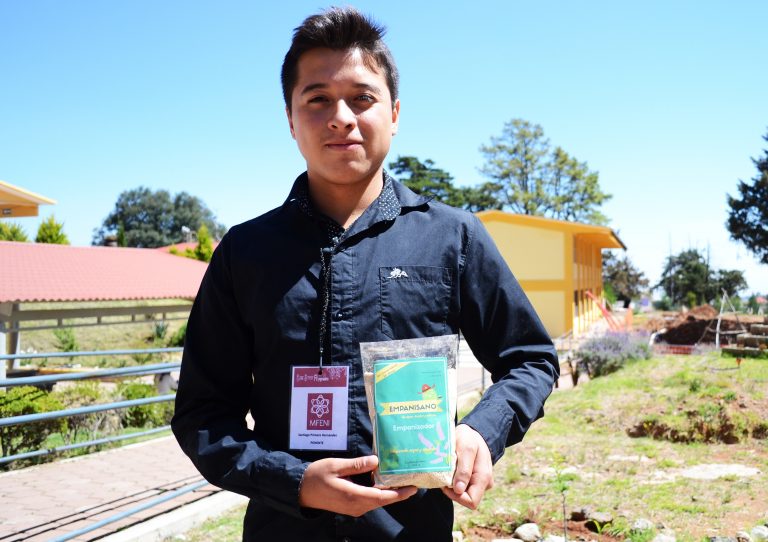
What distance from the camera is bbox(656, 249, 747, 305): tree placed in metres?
48.3

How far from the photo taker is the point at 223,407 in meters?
1.50

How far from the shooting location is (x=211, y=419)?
4.79 feet

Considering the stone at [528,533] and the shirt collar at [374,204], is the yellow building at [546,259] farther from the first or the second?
the shirt collar at [374,204]

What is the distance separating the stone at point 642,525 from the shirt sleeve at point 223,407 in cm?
380

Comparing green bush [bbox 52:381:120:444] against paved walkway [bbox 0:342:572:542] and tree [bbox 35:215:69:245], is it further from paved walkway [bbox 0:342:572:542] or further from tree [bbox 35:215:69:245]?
tree [bbox 35:215:69:245]

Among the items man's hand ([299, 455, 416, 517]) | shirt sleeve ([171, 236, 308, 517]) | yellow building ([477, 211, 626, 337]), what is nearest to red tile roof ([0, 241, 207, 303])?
shirt sleeve ([171, 236, 308, 517])

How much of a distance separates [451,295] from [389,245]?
0.63 ft

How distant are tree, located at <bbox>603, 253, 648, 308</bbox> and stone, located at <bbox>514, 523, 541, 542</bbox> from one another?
181 ft

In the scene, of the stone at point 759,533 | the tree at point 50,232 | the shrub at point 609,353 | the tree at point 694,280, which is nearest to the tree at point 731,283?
the tree at point 694,280

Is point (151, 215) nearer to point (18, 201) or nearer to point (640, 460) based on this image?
Answer: point (18, 201)

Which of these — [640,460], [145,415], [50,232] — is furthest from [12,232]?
[640,460]

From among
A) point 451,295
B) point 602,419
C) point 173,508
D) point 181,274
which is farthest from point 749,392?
point 181,274

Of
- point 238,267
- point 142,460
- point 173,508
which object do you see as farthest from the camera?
point 142,460

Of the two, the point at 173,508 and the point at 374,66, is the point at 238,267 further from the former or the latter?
the point at 173,508
